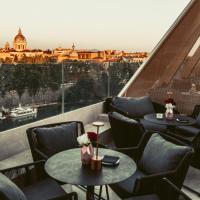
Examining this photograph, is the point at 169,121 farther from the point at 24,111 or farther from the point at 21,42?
the point at 21,42

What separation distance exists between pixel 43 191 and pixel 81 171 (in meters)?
0.42

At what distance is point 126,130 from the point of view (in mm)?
4023

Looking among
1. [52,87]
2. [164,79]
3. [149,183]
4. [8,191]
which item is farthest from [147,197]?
[164,79]

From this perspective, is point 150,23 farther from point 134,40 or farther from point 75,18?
point 75,18

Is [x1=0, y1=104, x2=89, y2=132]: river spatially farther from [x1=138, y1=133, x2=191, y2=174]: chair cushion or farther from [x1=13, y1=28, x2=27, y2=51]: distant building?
[x1=13, y1=28, x2=27, y2=51]: distant building

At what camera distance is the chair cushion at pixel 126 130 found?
3936mm

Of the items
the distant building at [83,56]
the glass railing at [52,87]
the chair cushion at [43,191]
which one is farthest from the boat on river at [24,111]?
the chair cushion at [43,191]

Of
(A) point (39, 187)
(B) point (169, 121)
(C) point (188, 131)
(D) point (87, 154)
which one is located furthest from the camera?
(C) point (188, 131)

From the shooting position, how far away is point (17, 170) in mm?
2697

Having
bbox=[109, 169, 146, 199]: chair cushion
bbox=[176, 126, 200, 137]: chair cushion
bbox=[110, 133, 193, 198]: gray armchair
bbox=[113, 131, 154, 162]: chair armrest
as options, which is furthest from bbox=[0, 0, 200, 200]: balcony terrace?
bbox=[109, 169, 146, 199]: chair cushion

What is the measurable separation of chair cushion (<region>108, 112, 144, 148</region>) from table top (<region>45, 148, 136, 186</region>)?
101 centimetres

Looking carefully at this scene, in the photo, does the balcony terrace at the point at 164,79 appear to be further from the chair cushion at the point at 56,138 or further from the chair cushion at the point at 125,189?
the chair cushion at the point at 125,189

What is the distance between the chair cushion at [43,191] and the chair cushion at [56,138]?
566 millimetres

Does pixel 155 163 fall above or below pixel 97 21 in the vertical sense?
below
